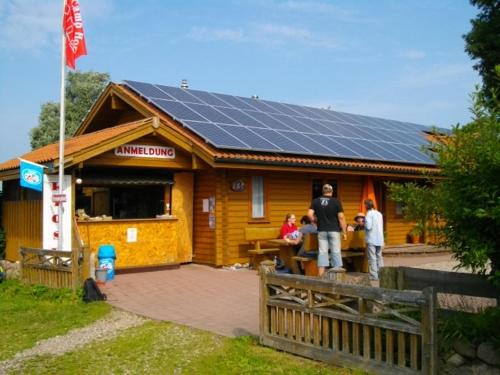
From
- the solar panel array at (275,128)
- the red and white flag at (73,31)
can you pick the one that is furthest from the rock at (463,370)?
the red and white flag at (73,31)

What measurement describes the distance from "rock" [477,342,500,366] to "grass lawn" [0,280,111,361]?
544cm

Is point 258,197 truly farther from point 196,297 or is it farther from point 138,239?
point 196,297

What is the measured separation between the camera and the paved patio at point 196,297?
27.0 feet

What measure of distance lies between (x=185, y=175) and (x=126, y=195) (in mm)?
1639

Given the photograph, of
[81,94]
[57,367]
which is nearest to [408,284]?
[57,367]

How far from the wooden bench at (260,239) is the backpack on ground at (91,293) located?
4661mm

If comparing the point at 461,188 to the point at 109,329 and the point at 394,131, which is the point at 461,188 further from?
the point at 394,131

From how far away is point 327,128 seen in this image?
1952cm

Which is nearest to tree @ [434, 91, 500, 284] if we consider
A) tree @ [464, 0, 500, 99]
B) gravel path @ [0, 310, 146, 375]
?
gravel path @ [0, 310, 146, 375]

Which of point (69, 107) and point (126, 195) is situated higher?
point (69, 107)

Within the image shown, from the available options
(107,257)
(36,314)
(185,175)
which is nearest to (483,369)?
(36,314)

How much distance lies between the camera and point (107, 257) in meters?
11.9

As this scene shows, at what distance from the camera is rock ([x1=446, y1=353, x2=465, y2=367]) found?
17.3ft

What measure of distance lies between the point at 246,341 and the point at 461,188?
10.6ft
